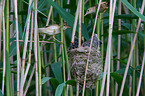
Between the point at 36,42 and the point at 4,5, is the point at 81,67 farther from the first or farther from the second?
the point at 4,5

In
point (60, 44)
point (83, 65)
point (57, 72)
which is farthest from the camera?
point (60, 44)

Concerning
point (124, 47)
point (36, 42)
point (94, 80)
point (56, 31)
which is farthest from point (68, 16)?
point (124, 47)

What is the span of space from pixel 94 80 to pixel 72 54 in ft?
0.61

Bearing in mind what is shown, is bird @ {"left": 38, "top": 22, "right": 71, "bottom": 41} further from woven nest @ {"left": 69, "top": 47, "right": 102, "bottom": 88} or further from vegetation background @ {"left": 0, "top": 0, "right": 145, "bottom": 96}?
woven nest @ {"left": 69, "top": 47, "right": 102, "bottom": 88}

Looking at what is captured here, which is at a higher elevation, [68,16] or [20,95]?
[68,16]

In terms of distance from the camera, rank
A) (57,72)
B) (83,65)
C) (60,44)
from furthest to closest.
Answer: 1. (60,44)
2. (57,72)
3. (83,65)

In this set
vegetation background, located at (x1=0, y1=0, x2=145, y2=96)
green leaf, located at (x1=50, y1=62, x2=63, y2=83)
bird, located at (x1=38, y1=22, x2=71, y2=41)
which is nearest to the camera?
vegetation background, located at (x1=0, y1=0, x2=145, y2=96)

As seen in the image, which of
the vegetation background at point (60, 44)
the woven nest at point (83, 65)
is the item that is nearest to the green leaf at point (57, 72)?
the vegetation background at point (60, 44)

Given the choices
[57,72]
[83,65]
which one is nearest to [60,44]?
[57,72]

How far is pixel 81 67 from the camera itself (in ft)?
3.29

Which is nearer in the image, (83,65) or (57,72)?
(83,65)

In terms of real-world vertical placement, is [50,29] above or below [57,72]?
above

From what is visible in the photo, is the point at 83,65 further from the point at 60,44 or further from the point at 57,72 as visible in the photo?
the point at 60,44

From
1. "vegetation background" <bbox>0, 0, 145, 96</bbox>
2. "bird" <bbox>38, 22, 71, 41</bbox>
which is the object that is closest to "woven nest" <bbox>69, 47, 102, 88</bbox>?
"vegetation background" <bbox>0, 0, 145, 96</bbox>
